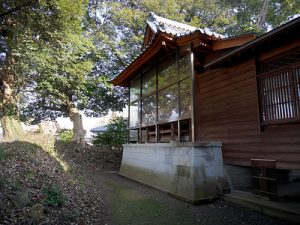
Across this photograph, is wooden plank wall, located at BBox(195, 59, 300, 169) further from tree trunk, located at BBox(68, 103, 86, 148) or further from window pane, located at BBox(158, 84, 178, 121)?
tree trunk, located at BBox(68, 103, 86, 148)

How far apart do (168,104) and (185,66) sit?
5.13 ft

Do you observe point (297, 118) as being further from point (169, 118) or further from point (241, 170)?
point (169, 118)

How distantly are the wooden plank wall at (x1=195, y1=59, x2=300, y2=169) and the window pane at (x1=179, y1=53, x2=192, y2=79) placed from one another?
832 mm

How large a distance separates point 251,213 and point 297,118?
234 cm

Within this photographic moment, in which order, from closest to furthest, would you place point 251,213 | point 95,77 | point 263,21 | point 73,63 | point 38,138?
point 251,213 < point 38,138 < point 73,63 < point 95,77 < point 263,21

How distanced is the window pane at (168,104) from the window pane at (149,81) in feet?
2.62

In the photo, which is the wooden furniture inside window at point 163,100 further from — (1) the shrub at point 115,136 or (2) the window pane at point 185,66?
(1) the shrub at point 115,136

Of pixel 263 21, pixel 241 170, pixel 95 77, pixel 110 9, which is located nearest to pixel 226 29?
pixel 263 21

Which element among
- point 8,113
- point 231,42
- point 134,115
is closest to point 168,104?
point 231,42

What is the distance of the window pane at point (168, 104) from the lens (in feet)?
28.3

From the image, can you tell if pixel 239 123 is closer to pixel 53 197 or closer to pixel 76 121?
pixel 53 197

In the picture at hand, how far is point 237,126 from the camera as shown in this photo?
23.5 feet

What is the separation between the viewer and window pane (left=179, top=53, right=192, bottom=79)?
26.0ft

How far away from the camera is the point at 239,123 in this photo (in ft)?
23.3
